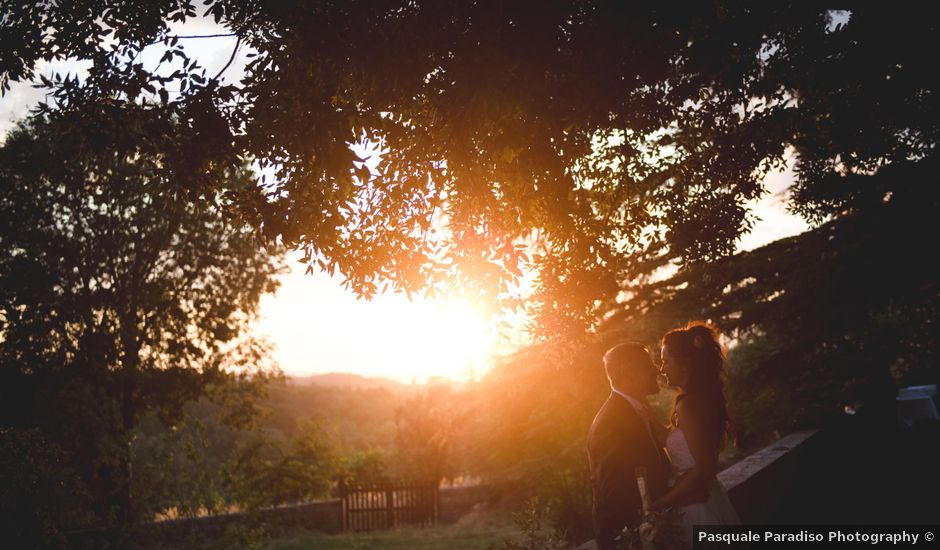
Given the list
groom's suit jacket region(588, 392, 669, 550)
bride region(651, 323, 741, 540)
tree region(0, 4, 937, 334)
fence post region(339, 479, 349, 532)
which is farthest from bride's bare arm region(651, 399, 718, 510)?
fence post region(339, 479, 349, 532)

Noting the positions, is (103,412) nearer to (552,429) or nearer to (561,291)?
(552,429)

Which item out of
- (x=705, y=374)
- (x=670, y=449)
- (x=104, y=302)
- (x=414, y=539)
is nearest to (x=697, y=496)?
(x=670, y=449)

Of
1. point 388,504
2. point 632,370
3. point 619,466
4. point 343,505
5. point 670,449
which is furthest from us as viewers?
point 388,504

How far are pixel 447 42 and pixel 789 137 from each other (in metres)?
4.00

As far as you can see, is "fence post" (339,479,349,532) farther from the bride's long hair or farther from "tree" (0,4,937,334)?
the bride's long hair

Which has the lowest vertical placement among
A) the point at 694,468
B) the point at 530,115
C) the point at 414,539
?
the point at 414,539

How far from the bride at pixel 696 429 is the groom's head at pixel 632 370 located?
0.11 m

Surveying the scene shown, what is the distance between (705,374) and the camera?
3.52m

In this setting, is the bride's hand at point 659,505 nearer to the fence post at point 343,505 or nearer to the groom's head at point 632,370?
the groom's head at point 632,370

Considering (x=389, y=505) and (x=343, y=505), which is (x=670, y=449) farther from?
(x=389, y=505)

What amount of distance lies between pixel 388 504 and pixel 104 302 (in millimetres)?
11139

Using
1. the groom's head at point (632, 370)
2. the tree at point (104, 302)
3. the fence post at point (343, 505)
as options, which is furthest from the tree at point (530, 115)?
the fence post at point (343, 505)

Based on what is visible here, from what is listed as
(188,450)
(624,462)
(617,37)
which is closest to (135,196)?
(188,450)

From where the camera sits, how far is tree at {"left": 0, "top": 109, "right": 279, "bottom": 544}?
535 inches
